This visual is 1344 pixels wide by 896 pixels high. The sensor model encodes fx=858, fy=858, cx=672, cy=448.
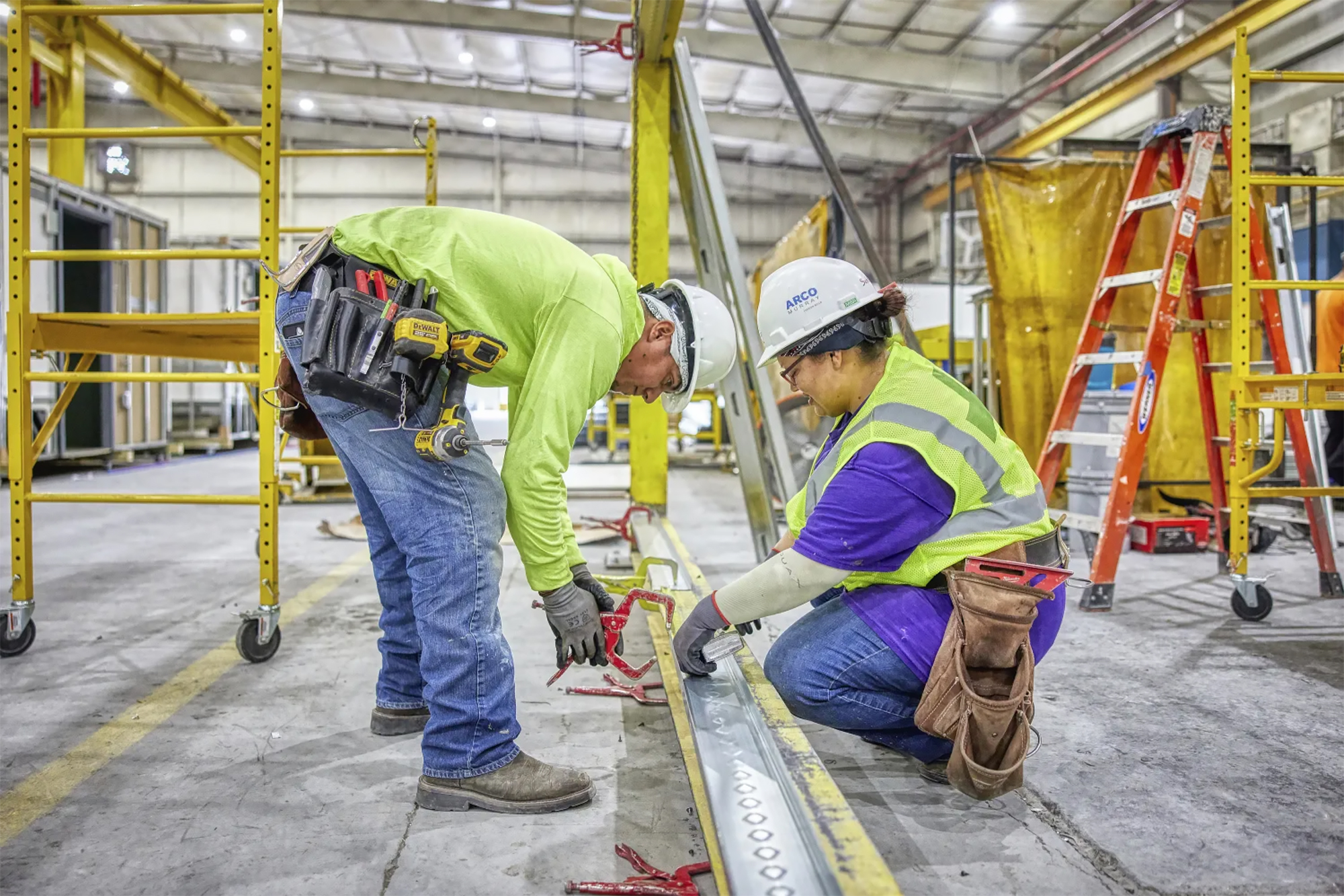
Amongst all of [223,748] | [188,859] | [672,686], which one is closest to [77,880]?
[188,859]

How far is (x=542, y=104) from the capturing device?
16.3 meters

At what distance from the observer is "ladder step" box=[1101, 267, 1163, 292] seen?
13.9ft

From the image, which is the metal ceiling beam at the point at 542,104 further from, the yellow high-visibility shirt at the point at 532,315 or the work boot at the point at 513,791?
the work boot at the point at 513,791

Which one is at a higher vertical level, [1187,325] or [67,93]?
[67,93]

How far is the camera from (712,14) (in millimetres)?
12859

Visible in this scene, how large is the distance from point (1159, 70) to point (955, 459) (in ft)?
28.8

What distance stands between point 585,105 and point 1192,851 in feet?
53.8

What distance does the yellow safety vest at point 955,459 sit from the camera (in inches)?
77.9

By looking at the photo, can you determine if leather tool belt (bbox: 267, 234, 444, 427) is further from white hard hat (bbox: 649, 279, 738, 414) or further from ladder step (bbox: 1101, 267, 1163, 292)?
ladder step (bbox: 1101, 267, 1163, 292)

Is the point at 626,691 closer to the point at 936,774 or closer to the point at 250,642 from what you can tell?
the point at 936,774

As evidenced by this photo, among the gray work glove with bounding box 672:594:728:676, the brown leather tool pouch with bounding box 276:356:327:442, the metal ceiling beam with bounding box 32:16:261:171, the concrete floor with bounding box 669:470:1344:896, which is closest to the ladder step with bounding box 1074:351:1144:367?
the concrete floor with bounding box 669:470:1344:896

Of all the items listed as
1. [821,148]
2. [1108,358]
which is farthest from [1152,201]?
[821,148]

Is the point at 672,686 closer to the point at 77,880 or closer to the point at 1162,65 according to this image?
the point at 77,880

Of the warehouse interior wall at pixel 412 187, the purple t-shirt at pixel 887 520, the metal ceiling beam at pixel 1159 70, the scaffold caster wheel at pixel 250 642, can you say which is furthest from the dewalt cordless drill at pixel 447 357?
the warehouse interior wall at pixel 412 187
